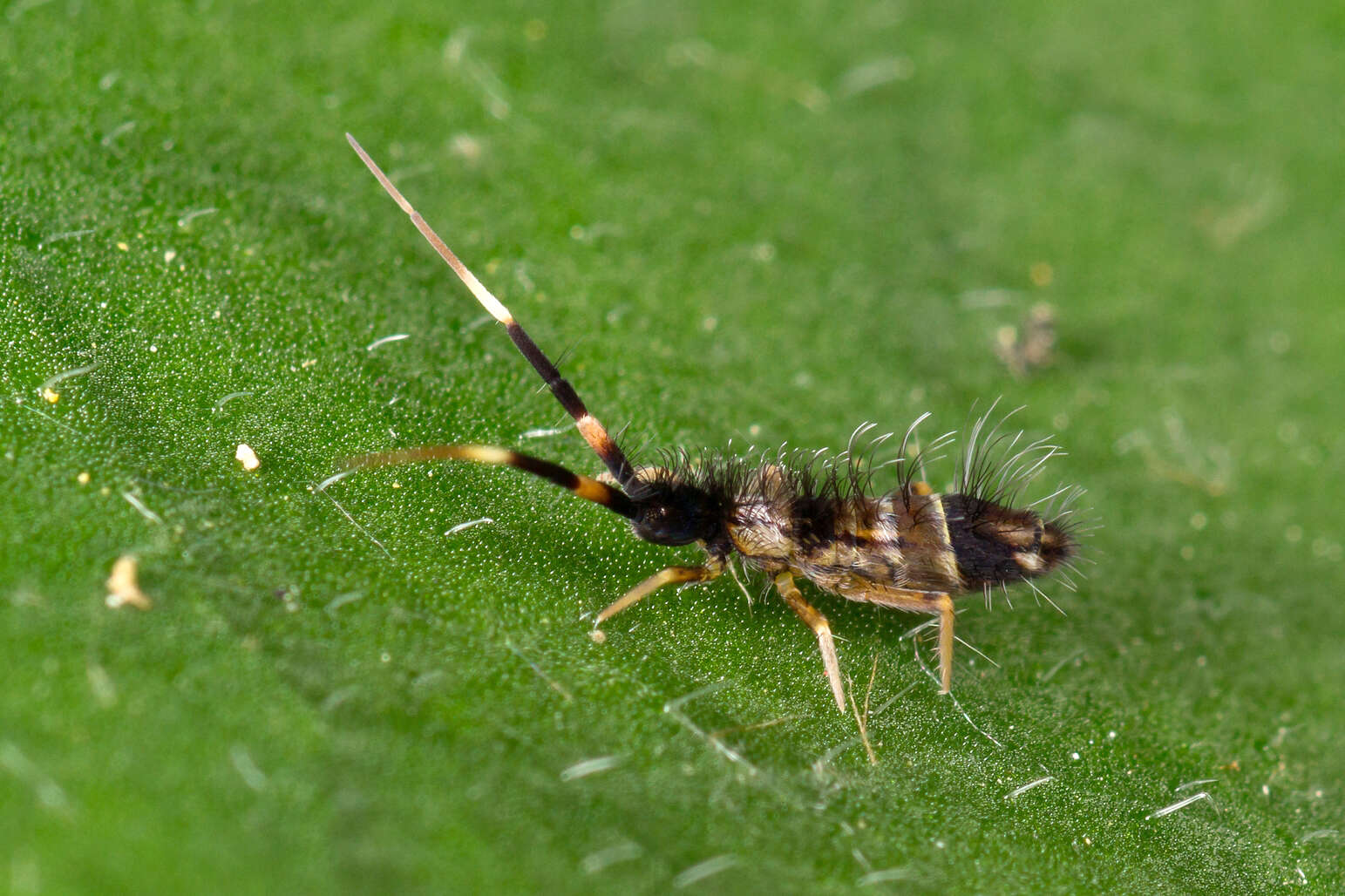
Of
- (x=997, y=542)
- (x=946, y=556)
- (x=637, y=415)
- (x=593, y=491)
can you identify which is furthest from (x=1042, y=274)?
(x=593, y=491)

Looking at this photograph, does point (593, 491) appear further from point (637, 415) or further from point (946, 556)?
point (946, 556)

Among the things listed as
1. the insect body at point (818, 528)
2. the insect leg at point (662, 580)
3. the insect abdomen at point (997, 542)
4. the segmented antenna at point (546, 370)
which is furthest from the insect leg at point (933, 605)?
the segmented antenna at point (546, 370)

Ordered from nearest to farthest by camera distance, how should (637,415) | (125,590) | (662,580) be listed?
Result: (125,590) < (662,580) < (637,415)

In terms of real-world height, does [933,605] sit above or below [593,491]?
below

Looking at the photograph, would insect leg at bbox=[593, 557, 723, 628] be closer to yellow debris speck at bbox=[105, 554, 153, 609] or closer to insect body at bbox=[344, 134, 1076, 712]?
insect body at bbox=[344, 134, 1076, 712]

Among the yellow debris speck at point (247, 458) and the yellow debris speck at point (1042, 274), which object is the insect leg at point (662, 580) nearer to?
the yellow debris speck at point (247, 458)

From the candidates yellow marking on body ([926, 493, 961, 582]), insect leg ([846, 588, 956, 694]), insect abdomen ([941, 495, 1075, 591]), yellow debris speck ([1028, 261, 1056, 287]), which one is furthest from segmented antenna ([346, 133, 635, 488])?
yellow debris speck ([1028, 261, 1056, 287])
